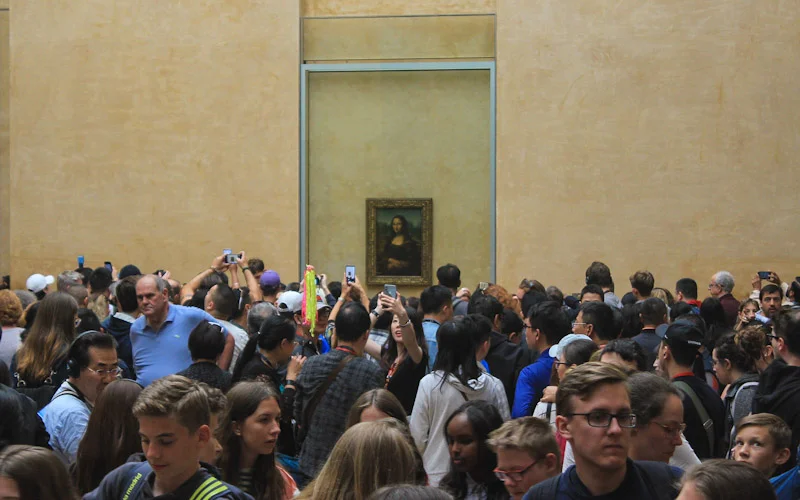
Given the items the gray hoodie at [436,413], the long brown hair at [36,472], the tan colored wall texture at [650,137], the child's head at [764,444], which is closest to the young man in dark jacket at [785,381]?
the child's head at [764,444]

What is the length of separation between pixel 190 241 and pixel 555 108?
707 cm

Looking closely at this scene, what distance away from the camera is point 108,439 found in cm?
474

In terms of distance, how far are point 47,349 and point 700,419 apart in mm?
4366

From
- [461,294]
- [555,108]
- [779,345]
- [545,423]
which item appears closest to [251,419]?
[545,423]

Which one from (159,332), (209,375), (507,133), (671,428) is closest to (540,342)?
(209,375)

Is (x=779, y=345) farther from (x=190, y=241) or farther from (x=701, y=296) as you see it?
(x=190, y=241)

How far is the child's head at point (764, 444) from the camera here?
5.01m

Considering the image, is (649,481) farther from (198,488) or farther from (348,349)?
(348,349)

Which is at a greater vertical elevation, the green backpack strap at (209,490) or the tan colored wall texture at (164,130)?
the tan colored wall texture at (164,130)

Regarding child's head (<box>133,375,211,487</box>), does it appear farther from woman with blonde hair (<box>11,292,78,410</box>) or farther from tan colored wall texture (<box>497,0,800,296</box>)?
tan colored wall texture (<box>497,0,800,296</box>)

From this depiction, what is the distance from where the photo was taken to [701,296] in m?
17.5

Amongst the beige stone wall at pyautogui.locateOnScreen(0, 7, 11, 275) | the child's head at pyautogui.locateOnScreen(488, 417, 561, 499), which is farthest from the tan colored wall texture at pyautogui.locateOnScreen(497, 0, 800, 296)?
the child's head at pyautogui.locateOnScreen(488, 417, 561, 499)

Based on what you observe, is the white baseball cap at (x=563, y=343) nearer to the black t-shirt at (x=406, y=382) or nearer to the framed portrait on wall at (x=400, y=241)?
the black t-shirt at (x=406, y=382)

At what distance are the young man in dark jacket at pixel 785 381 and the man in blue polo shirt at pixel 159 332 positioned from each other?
4.20 m
